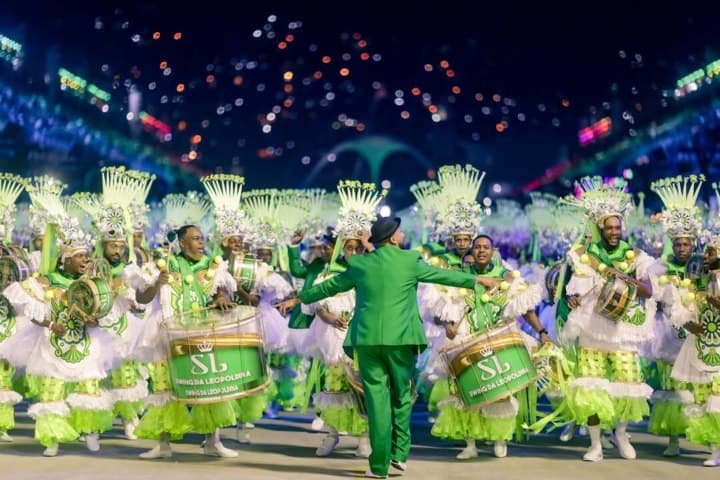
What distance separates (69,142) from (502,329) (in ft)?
71.8

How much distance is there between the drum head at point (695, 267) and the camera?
987 cm

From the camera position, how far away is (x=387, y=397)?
8.35 metres

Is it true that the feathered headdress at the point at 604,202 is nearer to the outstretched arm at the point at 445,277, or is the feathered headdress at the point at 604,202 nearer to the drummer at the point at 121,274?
the outstretched arm at the point at 445,277

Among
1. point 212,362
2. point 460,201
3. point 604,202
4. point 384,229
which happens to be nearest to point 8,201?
point 212,362

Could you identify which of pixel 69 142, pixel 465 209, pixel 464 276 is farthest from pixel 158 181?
pixel 464 276

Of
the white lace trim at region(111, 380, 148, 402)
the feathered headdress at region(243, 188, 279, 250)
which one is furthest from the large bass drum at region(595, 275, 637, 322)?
the feathered headdress at region(243, 188, 279, 250)

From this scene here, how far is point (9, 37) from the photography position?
2194 centimetres

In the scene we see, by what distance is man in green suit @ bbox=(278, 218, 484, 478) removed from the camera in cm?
824

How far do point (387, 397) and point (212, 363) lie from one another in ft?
4.40

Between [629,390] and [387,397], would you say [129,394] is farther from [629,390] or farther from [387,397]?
[629,390]

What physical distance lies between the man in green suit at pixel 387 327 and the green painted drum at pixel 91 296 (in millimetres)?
1870

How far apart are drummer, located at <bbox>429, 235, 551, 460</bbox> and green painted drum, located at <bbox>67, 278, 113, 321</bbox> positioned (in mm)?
2853

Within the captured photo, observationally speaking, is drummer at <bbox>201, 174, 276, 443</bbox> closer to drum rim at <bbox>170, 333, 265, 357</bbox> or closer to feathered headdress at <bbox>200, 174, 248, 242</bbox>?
feathered headdress at <bbox>200, 174, 248, 242</bbox>

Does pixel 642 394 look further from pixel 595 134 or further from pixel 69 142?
pixel 595 134
